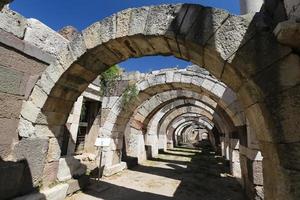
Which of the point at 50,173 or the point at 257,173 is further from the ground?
the point at 257,173

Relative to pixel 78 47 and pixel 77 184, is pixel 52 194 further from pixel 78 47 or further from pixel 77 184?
pixel 78 47

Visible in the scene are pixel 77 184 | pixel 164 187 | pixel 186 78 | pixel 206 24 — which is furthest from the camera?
pixel 186 78

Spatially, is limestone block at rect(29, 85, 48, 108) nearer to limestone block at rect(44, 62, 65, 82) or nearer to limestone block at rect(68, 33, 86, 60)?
limestone block at rect(44, 62, 65, 82)

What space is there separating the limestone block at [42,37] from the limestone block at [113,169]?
358 cm

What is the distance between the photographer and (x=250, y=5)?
10.3 ft

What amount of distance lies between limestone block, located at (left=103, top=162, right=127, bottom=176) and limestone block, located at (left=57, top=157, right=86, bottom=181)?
149 centimetres

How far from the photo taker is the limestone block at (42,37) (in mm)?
3458

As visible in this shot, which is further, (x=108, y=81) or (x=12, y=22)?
(x=108, y=81)

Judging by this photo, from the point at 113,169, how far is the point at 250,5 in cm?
530

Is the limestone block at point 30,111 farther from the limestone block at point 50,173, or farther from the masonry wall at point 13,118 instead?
the limestone block at point 50,173

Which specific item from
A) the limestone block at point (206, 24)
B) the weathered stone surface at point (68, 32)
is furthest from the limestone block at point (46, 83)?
the limestone block at point (206, 24)

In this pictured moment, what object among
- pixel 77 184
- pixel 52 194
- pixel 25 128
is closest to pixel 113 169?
pixel 77 184

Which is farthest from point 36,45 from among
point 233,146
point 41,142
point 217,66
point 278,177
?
point 233,146

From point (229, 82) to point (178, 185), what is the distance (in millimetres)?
3730
